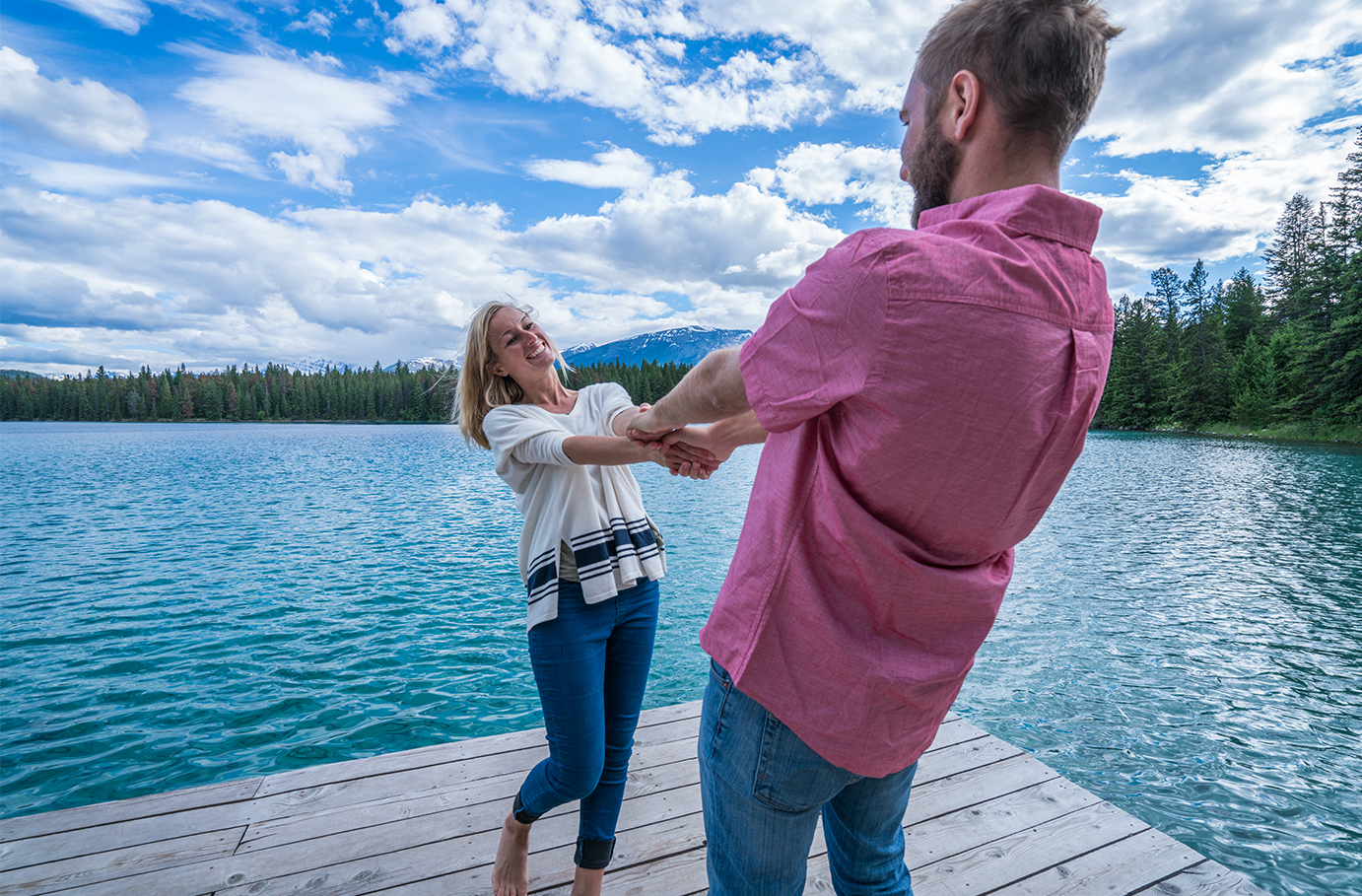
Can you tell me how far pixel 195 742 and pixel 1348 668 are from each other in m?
13.0

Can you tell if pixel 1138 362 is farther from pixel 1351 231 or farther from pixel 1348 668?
pixel 1348 668

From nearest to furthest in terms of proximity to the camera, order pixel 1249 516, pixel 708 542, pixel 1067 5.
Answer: pixel 1067 5, pixel 708 542, pixel 1249 516

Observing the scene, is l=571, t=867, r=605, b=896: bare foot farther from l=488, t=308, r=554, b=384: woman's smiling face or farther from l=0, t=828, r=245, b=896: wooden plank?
l=488, t=308, r=554, b=384: woman's smiling face

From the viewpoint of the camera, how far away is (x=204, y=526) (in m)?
16.6

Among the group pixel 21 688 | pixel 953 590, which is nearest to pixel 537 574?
pixel 953 590

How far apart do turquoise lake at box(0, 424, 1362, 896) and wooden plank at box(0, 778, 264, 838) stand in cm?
297

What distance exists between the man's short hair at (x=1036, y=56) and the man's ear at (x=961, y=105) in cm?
2

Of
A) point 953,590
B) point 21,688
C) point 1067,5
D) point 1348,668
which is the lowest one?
point 21,688

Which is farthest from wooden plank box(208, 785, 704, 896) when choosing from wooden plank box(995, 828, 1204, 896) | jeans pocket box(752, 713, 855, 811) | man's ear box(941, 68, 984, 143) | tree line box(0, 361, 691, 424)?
tree line box(0, 361, 691, 424)

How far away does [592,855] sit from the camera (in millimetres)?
2510

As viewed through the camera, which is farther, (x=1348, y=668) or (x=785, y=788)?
(x=1348, y=668)

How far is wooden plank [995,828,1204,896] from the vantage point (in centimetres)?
271

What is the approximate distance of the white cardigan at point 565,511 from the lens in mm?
2443

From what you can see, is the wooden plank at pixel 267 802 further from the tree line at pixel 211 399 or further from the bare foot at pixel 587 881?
the tree line at pixel 211 399
